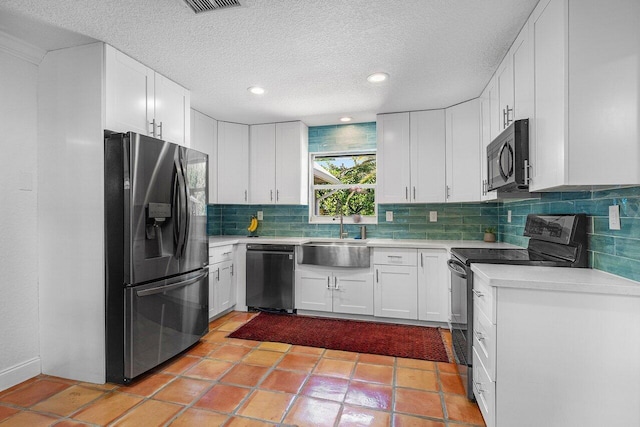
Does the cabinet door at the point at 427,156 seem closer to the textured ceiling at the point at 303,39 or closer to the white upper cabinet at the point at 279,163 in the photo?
the textured ceiling at the point at 303,39

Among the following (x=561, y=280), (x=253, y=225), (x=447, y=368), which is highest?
(x=253, y=225)

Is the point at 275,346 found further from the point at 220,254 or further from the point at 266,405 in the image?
the point at 220,254

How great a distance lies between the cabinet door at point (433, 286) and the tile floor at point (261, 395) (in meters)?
0.84

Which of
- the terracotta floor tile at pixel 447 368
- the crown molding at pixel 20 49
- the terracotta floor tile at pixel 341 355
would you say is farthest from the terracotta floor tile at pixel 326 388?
the crown molding at pixel 20 49

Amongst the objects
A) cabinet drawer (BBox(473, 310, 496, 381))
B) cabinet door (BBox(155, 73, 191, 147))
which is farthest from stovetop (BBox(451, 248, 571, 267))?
cabinet door (BBox(155, 73, 191, 147))

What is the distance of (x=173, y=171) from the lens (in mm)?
2518

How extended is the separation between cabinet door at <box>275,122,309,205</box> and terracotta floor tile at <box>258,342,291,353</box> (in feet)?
5.74

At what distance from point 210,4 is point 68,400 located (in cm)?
257

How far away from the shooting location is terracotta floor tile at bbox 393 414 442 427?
1.81 m

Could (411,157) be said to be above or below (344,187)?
above

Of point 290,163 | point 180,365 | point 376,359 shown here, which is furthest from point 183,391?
point 290,163

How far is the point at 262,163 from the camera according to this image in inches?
165

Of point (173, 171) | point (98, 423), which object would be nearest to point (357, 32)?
point (173, 171)

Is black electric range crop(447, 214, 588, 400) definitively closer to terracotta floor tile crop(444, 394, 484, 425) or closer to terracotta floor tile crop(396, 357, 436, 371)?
terracotta floor tile crop(444, 394, 484, 425)
